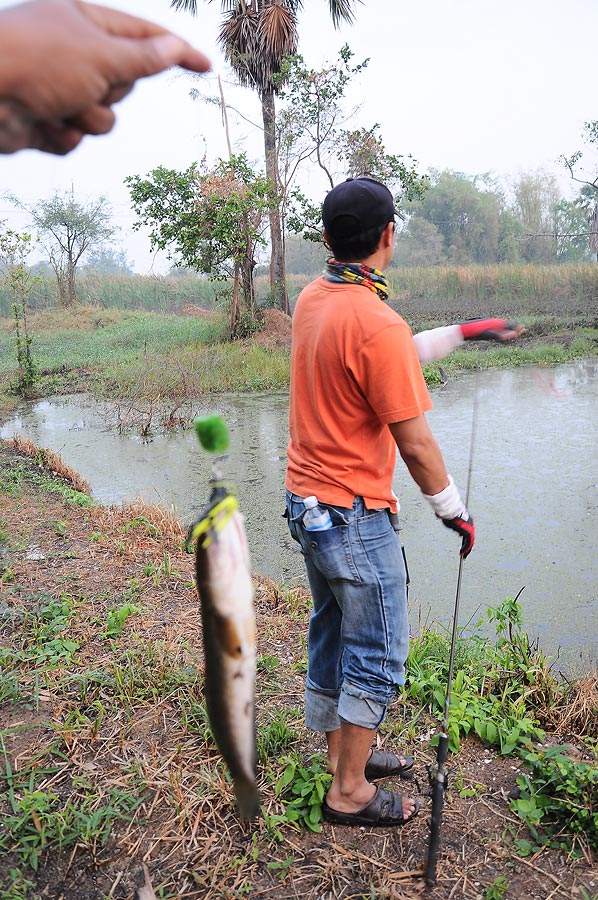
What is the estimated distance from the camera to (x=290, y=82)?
12688 mm

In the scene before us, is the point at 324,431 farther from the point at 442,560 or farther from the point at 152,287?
the point at 152,287

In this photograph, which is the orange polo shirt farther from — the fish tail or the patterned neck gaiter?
the fish tail

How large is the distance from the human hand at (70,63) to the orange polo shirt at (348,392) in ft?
2.46

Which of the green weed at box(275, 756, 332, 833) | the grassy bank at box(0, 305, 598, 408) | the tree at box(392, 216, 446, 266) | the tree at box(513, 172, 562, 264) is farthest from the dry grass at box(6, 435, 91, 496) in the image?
the tree at box(513, 172, 562, 264)

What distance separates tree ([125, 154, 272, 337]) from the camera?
1076cm

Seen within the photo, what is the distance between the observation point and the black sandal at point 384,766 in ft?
6.48

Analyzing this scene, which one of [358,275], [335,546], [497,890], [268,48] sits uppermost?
[268,48]

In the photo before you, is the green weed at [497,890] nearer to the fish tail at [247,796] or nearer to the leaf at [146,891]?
the leaf at [146,891]

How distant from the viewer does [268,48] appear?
42.7ft

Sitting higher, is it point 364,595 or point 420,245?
point 420,245

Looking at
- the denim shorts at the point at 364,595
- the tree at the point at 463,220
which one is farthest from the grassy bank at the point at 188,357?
the tree at the point at 463,220

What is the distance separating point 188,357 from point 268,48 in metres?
6.65

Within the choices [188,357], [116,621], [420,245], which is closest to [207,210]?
[188,357]

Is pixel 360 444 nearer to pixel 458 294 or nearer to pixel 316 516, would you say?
pixel 316 516
